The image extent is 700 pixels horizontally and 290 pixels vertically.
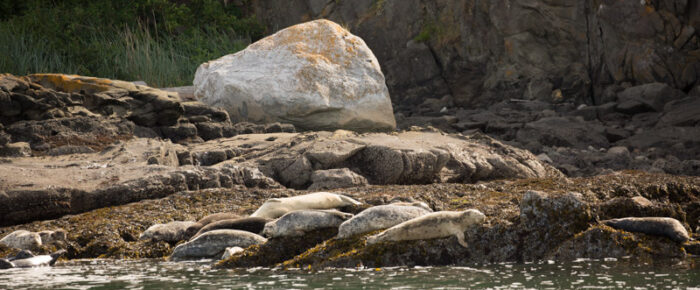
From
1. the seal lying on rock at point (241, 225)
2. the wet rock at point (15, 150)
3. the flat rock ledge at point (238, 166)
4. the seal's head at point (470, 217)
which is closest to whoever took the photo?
the seal's head at point (470, 217)

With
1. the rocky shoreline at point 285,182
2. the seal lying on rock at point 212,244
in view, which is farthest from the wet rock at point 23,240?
the seal lying on rock at point 212,244

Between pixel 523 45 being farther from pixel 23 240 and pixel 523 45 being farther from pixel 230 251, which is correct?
pixel 23 240

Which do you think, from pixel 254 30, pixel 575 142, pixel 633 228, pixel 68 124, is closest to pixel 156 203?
pixel 68 124

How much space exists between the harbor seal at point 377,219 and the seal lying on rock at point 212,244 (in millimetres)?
812

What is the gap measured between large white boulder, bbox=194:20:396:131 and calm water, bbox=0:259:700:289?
7147 millimetres

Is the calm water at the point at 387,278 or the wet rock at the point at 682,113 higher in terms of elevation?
the wet rock at the point at 682,113

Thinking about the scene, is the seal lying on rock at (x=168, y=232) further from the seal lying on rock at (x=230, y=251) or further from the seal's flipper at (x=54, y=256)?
the seal lying on rock at (x=230, y=251)

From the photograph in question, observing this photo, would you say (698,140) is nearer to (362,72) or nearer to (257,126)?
(362,72)

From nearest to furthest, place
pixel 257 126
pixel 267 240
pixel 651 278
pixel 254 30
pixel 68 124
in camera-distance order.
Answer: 1. pixel 651 278
2. pixel 267 240
3. pixel 68 124
4. pixel 257 126
5. pixel 254 30

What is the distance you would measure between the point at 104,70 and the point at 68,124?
7.93m

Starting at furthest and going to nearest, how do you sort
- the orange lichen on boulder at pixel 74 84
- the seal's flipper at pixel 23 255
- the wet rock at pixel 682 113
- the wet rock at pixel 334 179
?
the wet rock at pixel 682 113
the orange lichen on boulder at pixel 74 84
the wet rock at pixel 334 179
the seal's flipper at pixel 23 255

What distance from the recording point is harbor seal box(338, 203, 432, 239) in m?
5.85

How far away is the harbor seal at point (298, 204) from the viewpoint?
23.1 ft

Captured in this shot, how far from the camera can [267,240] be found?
6012 millimetres
